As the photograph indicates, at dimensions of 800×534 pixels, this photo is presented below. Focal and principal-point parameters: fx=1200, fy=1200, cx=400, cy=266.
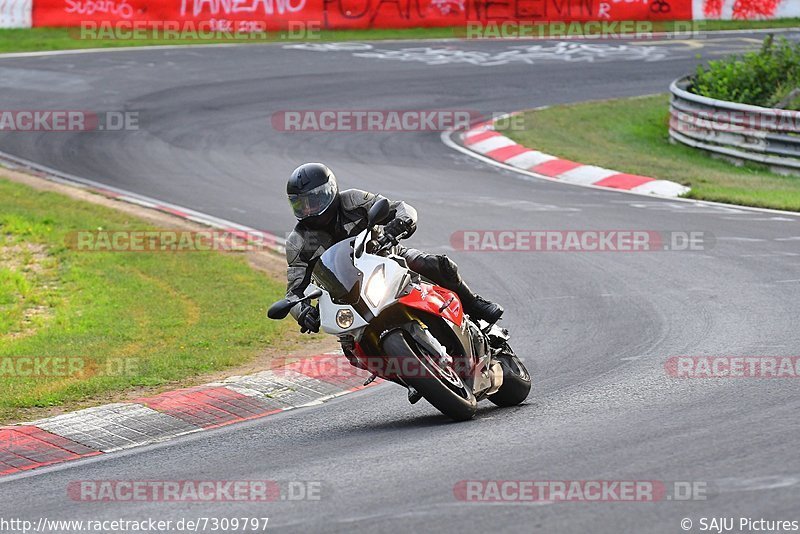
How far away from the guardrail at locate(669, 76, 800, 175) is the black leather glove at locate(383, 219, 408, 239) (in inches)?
501

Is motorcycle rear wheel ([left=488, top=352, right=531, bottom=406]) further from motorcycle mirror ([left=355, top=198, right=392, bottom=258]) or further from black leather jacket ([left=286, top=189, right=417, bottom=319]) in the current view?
motorcycle mirror ([left=355, top=198, right=392, bottom=258])

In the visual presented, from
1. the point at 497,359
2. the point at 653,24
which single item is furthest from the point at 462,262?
the point at 653,24

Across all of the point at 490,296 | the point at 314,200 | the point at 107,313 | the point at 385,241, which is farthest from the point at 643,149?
the point at 385,241

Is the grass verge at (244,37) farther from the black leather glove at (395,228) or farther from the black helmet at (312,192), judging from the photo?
the black leather glove at (395,228)

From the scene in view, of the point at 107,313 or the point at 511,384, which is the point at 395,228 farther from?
the point at 107,313

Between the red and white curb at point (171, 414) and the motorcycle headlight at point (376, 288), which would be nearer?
the motorcycle headlight at point (376, 288)

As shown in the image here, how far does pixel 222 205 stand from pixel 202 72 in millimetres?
10930

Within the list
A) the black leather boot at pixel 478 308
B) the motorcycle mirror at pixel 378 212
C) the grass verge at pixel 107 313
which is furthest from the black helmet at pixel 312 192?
the grass verge at pixel 107 313

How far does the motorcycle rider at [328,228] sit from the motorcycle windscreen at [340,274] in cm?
27

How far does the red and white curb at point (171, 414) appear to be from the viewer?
829 centimetres

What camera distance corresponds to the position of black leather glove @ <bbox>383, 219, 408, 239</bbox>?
753 centimetres

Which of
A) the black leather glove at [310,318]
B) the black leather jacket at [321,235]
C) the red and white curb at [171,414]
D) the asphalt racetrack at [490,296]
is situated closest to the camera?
the asphalt racetrack at [490,296]

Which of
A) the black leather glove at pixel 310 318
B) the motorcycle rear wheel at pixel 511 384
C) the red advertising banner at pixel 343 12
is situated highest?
the red advertising banner at pixel 343 12

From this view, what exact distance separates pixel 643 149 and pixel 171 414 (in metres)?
13.9
